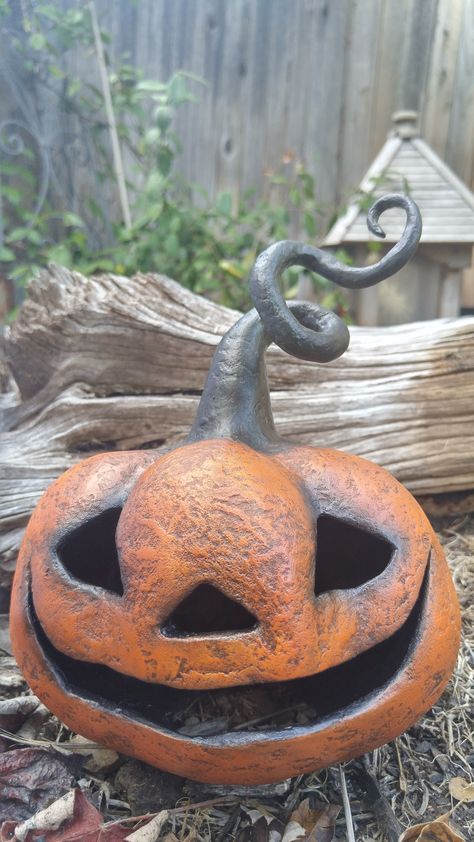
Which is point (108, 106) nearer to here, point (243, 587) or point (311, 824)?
point (243, 587)

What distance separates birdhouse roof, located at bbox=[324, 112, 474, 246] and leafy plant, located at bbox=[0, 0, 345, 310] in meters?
0.33

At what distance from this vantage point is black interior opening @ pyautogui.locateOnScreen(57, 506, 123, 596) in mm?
1218

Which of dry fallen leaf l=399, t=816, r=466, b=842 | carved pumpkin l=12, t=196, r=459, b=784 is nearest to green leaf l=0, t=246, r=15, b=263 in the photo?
carved pumpkin l=12, t=196, r=459, b=784

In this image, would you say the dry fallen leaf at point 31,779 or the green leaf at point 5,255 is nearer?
the dry fallen leaf at point 31,779

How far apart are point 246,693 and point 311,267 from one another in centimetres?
83

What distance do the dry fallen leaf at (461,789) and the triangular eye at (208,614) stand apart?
0.50 metres

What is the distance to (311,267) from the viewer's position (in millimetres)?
1344

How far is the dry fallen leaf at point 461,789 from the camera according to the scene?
123 centimetres

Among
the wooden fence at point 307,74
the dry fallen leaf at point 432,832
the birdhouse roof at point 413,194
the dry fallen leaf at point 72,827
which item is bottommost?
the dry fallen leaf at point 72,827

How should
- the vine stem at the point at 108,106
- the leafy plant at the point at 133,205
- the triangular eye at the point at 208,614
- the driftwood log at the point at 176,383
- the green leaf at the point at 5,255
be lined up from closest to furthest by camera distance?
the triangular eye at the point at 208,614 < the driftwood log at the point at 176,383 < the leafy plant at the point at 133,205 < the green leaf at the point at 5,255 < the vine stem at the point at 108,106

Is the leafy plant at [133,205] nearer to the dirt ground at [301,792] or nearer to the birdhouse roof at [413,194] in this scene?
the birdhouse roof at [413,194]

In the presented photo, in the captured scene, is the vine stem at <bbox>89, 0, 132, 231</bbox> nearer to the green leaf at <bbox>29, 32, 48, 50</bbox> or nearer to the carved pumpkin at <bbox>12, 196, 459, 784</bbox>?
the green leaf at <bbox>29, 32, 48, 50</bbox>

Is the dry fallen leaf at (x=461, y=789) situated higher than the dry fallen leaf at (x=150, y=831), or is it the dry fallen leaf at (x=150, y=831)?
the dry fallen leaf at (x=150, y=831)

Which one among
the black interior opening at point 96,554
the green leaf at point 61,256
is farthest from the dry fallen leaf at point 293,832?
the green leaf at point 61,256
